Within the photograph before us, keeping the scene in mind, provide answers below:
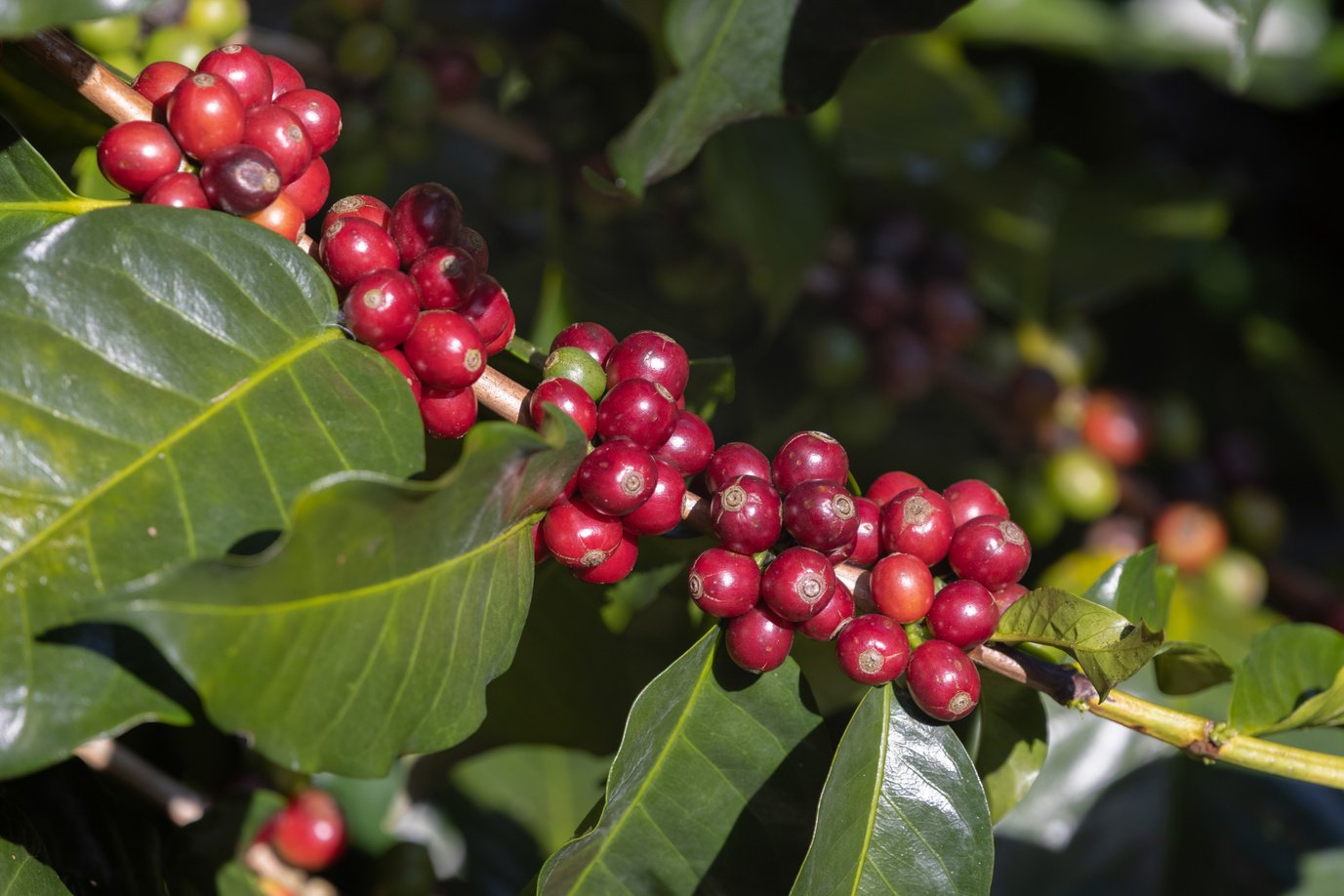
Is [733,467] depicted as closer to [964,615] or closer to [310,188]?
[964,615]

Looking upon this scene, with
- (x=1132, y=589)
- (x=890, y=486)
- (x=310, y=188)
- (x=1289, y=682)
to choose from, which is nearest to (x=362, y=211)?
(x=310, y=188)

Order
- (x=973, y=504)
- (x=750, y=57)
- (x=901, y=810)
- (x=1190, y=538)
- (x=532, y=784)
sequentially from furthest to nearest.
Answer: (x=1190, y=538)
(x=532, y=784)
(x=750, y=57)
(x=973, y=504)
(x=901, y=810)

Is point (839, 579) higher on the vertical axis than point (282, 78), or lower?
lower

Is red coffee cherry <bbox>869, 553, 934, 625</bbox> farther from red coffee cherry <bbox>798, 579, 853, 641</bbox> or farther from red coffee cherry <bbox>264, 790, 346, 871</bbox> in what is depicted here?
red coffee cherry <bbox>264, 790, 346, 871</bbox>

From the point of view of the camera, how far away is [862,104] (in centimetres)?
242

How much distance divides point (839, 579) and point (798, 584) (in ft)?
0.46

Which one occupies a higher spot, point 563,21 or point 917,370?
point 563,21

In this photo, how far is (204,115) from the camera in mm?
1005

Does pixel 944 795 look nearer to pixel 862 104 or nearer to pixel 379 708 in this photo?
pixel 379 708

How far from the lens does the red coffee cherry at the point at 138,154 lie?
1.00m

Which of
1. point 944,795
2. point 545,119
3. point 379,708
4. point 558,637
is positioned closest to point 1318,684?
point 944,795

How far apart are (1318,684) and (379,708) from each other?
103 cm

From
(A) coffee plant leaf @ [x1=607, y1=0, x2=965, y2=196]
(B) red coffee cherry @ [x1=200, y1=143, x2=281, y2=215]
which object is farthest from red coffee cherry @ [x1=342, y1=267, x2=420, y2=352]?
(A) coffee plant leaf @ [x1=607, y1=0, x2=965, y2=196]

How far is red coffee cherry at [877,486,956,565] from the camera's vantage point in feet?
3.70
